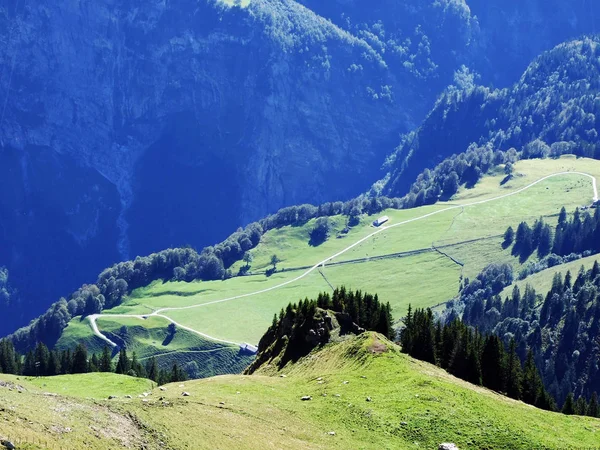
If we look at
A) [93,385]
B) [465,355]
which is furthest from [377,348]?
[93,385]

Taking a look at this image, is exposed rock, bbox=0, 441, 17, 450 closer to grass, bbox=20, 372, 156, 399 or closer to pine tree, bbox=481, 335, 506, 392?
grass, bbox=20, 372, 156, 399

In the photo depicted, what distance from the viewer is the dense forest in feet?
406

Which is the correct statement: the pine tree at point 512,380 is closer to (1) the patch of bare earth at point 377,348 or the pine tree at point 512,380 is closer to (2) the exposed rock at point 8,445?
(1) the patch of bare earth at point 377,348

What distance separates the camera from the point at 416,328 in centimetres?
12281

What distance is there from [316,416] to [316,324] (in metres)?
42.0

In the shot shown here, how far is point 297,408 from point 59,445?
31675 mm

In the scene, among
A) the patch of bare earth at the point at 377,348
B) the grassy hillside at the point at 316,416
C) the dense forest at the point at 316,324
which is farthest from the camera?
the dense forest at the point at 316,324

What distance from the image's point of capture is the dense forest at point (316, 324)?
406 feet

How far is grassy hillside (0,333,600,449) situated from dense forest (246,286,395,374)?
48.6ft

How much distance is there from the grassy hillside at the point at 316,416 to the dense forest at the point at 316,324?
14811mm

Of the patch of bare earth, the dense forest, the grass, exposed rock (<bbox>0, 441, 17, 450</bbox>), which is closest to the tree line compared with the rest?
the dense forest

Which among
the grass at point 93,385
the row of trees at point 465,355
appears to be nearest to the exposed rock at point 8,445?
the grass at point 93,385

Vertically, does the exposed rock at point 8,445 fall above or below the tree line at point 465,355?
above

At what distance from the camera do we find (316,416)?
83.1 m
